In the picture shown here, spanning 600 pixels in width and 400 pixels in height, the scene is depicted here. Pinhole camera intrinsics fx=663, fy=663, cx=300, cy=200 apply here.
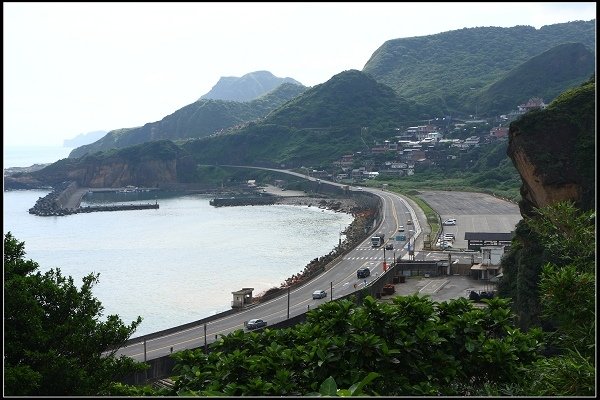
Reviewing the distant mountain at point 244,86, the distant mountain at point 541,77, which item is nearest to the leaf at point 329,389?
the distant mountain at point 541,77

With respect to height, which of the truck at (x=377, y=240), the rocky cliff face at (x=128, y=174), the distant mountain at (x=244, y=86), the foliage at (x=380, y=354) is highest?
the distant mountain at (x=244, y=86)

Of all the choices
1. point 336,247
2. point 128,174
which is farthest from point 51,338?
point 128,174

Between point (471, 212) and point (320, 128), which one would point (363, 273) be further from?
point (320, 128)

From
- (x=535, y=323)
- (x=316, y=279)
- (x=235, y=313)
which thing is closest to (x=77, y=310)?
(x=535, y=323)

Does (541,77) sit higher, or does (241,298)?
(541,77)

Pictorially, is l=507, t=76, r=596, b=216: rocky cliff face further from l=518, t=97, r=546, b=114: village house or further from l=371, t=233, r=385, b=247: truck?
l=518, t=97, r=546, b=114: village house

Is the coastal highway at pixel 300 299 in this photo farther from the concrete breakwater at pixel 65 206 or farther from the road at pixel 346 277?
the concrete breakwater at pixel 65 206

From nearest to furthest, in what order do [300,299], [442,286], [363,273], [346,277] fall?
1. [300,299]
2. [442,286]
3. [363,273]
4. [346,277]
